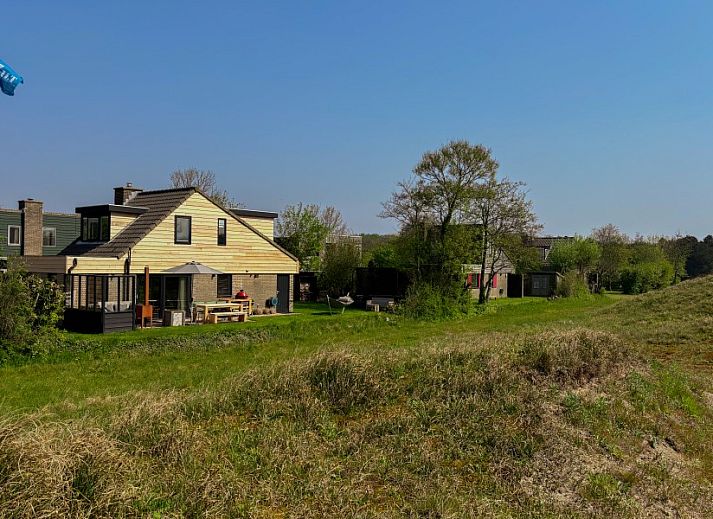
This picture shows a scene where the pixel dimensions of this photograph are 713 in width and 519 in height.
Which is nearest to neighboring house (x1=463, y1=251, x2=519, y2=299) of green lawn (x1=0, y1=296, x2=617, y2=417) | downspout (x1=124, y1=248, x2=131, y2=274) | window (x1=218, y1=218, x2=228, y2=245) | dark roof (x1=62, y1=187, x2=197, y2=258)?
green lawn (x1=0, y1=296, x2=617, y2=417)

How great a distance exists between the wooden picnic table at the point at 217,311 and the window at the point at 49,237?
1800cm

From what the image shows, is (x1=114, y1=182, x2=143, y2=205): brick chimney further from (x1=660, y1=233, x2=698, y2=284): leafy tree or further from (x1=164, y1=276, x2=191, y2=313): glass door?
(x1=660, y1=233, x2=698, y2=284): leafy tree

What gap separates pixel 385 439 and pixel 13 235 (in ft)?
122

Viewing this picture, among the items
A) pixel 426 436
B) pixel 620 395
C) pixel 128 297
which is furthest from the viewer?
pixel 128 297

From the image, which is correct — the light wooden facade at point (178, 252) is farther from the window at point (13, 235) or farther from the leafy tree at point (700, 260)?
the leafy tree at point (700, 260)

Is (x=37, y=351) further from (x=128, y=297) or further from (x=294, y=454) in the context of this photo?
(x=294, y=454)

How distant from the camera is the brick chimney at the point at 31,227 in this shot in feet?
121

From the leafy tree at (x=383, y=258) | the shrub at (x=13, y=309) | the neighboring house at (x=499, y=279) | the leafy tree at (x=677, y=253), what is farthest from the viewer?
the leafy tree at (x=677, y=253)

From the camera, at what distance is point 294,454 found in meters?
6.13

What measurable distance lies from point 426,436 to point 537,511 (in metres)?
1.64

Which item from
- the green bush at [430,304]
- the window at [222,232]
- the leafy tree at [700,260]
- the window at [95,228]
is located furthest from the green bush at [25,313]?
the leafy tree at [700,260]

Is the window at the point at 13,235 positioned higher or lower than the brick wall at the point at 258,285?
higher

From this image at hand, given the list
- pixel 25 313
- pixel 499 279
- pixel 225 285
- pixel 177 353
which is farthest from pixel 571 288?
pixel 25 313

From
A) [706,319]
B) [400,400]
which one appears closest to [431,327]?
[706,319]
